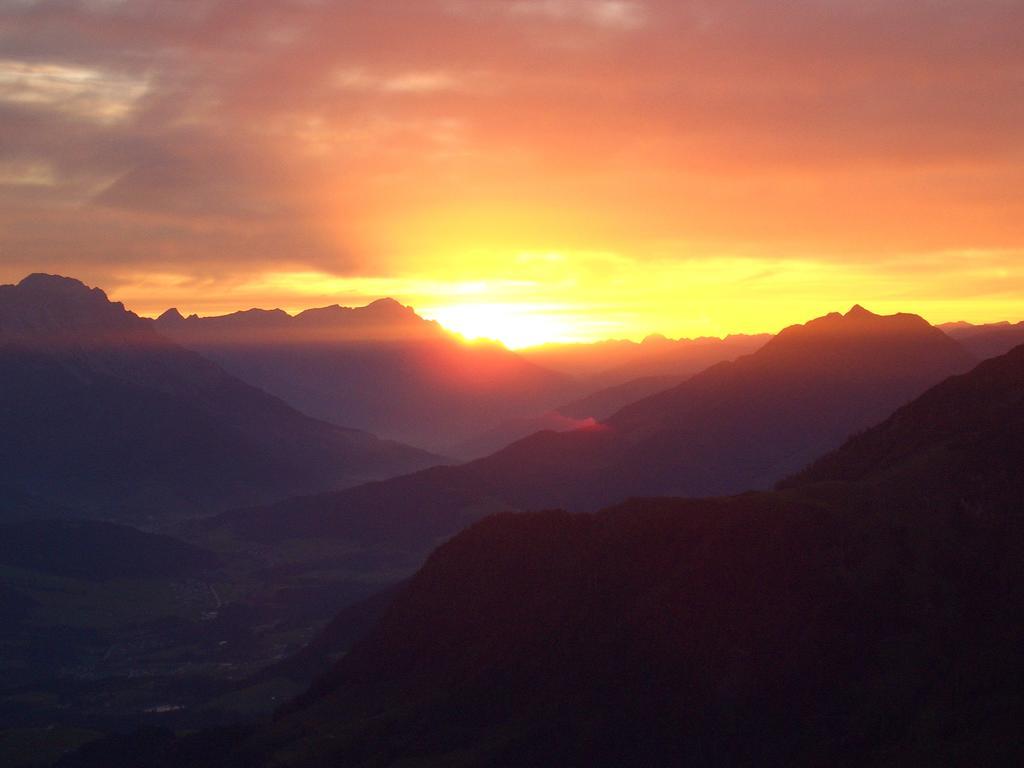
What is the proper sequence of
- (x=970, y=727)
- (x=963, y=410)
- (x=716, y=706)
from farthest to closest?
(x=963, y=410), (x=716, y=706), (x=970, y=727)

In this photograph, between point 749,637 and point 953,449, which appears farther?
point 953,449

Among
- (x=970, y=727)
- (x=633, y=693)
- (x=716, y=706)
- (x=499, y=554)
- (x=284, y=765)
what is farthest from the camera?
(x=499, y=554)

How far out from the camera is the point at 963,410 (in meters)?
156

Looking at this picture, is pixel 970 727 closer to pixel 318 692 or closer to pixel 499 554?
pixel 499 554

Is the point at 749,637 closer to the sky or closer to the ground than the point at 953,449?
closer to the ground

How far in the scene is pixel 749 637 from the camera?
124 meters

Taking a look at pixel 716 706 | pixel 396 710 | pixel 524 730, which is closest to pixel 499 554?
pixel 396 710

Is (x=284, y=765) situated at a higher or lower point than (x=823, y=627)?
lower

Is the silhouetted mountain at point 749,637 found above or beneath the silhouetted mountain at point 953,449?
beneath

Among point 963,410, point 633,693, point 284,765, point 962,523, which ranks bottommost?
point 284,765

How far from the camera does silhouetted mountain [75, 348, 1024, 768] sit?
362 ft

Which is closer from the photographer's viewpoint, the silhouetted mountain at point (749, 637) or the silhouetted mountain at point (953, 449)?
the silhouetted mountain at point (749, 637)

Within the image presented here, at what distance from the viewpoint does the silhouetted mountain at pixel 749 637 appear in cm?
11031

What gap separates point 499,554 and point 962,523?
2820 inches
